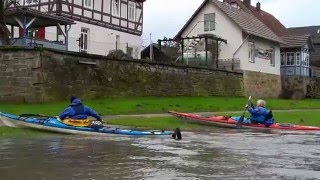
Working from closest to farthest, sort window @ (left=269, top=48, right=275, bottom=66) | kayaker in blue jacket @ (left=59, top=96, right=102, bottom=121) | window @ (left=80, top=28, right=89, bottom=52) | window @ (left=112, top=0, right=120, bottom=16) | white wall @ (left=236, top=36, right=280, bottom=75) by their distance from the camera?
kayaker in blue jacket @ (left=59, top=96, right=102, bottom=121) → window @ (left=80, top=28, right=89, bottom=52) → window @ (left=112, top=0, right=120, bottom=16) → white wall @ (left=236, top=36, right=280, bottom=75) → window @ (left=269, top=48, right=275, bottom=66)

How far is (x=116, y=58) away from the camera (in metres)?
30.1

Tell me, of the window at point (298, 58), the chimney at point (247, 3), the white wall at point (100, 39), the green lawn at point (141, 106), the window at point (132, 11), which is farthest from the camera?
the chimney at point (247, 3)

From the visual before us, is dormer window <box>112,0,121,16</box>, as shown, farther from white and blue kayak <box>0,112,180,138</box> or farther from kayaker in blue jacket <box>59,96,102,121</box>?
kayaker in blue jacket <box>59,96,102,121</box>

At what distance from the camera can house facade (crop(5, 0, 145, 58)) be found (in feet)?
120

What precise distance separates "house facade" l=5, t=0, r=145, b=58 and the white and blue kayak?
1703 centimetres

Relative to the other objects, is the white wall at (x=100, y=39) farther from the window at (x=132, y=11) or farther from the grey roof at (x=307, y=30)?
the grey roof at (x=307, y=30)

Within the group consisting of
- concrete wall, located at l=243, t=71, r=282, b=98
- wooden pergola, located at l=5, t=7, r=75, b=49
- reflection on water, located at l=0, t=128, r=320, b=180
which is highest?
wooden pergola, located at l=5, t=7, r=75, b=49

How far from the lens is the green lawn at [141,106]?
22.9 m

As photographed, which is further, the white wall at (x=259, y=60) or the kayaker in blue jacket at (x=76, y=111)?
the white wall at (x=259, y=60)

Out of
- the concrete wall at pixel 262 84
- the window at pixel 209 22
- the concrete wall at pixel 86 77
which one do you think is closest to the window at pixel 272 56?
the concrete wall at pixel 262 84

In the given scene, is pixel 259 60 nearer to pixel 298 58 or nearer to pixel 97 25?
pixel 298 58

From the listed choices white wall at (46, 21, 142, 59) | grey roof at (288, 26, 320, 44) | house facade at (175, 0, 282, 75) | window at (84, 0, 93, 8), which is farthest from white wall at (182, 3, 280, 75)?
grey roof at (288, 26, 320, 44)

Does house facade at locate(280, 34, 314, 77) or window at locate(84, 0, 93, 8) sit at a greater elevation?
window at locate(84, 0, 93, 8)

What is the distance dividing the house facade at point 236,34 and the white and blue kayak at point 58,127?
28.5 metres
